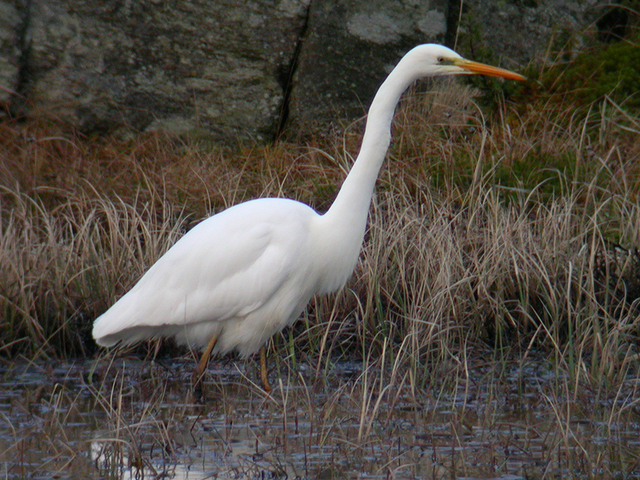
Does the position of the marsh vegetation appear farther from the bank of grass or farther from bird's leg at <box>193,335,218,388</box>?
bird's leg at <box>193,335,218,388</box>

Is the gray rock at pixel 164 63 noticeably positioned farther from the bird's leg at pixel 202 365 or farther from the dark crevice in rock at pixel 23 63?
the bird's leg at pixel 202 365

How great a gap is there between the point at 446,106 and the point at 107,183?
2.47 metres

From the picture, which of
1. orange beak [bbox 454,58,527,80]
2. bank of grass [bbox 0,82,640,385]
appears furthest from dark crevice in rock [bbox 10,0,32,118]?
orange beak [bbox 454,58,527,80]

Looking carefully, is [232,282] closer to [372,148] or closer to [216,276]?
[216,276]

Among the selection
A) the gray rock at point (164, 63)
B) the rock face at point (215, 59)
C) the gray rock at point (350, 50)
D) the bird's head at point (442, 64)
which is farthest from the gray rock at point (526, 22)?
the bird's head at point (442, 64)

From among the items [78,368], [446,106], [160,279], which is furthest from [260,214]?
[446,106]

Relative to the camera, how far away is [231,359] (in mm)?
4656

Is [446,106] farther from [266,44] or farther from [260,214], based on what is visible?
[260,214]

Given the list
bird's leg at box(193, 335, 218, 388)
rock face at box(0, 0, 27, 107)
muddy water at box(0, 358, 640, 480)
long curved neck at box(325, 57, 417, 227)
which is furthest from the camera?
rock face at box(0, 0, 27, 107)

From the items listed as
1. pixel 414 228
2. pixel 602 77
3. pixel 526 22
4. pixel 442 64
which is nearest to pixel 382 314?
pixel 414 228

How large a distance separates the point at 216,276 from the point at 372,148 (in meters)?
0.91

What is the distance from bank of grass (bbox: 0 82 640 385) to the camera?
Answer: 4324 millimetres

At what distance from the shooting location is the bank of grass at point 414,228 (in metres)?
4.32

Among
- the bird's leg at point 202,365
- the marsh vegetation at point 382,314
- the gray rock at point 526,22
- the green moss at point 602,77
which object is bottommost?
the bird's leg at point 202,365
